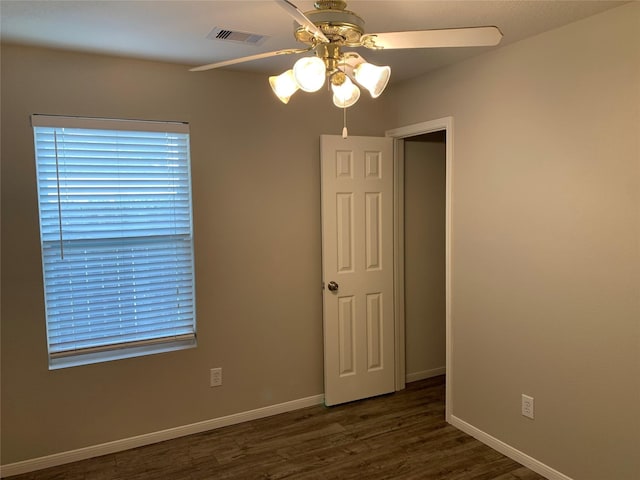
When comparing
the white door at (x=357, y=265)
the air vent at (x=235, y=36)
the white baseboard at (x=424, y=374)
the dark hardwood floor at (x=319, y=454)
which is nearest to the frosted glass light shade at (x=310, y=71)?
the air vent at (x=235, y=36)

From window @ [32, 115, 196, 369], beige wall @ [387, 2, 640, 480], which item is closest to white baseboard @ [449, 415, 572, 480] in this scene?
beige wall @ [387, 2, 640, 480]

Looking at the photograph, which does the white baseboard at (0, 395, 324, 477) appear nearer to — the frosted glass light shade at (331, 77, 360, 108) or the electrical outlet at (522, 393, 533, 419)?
the electrical outlet at (522, 393, 533, 419)

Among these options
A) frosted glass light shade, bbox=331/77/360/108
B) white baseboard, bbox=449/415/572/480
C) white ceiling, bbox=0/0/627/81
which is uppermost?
white ceiling, bbox=0/0/627/81

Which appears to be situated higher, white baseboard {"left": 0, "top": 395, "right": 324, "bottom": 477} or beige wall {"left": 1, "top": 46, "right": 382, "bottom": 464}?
beige wall {"left": 1, "top": 46, "right": 382, "bottom": 464}

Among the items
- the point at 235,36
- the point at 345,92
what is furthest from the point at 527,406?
the point at 235,36

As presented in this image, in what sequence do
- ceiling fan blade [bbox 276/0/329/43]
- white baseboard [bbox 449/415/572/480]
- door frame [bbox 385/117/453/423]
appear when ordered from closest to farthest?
ceiling fan blade [bbox 276/0/329/43] < white baseboard [bbox 449/415/572/480] < door frame [bbox 385/117/453/423]

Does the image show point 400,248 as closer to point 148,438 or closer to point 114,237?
point 114,237

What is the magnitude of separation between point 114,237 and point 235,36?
1.44m

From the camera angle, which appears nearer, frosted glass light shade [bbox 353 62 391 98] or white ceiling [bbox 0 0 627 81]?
frosted glass light shade [bbox 353 62 391 98]

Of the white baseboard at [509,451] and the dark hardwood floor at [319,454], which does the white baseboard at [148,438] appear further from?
the white baseboard at [509,451]

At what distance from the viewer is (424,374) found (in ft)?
13.9

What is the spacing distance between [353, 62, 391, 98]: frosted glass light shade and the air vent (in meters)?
1.02

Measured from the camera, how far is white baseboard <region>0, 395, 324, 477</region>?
2.84 m

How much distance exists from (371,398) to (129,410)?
1.81 m
